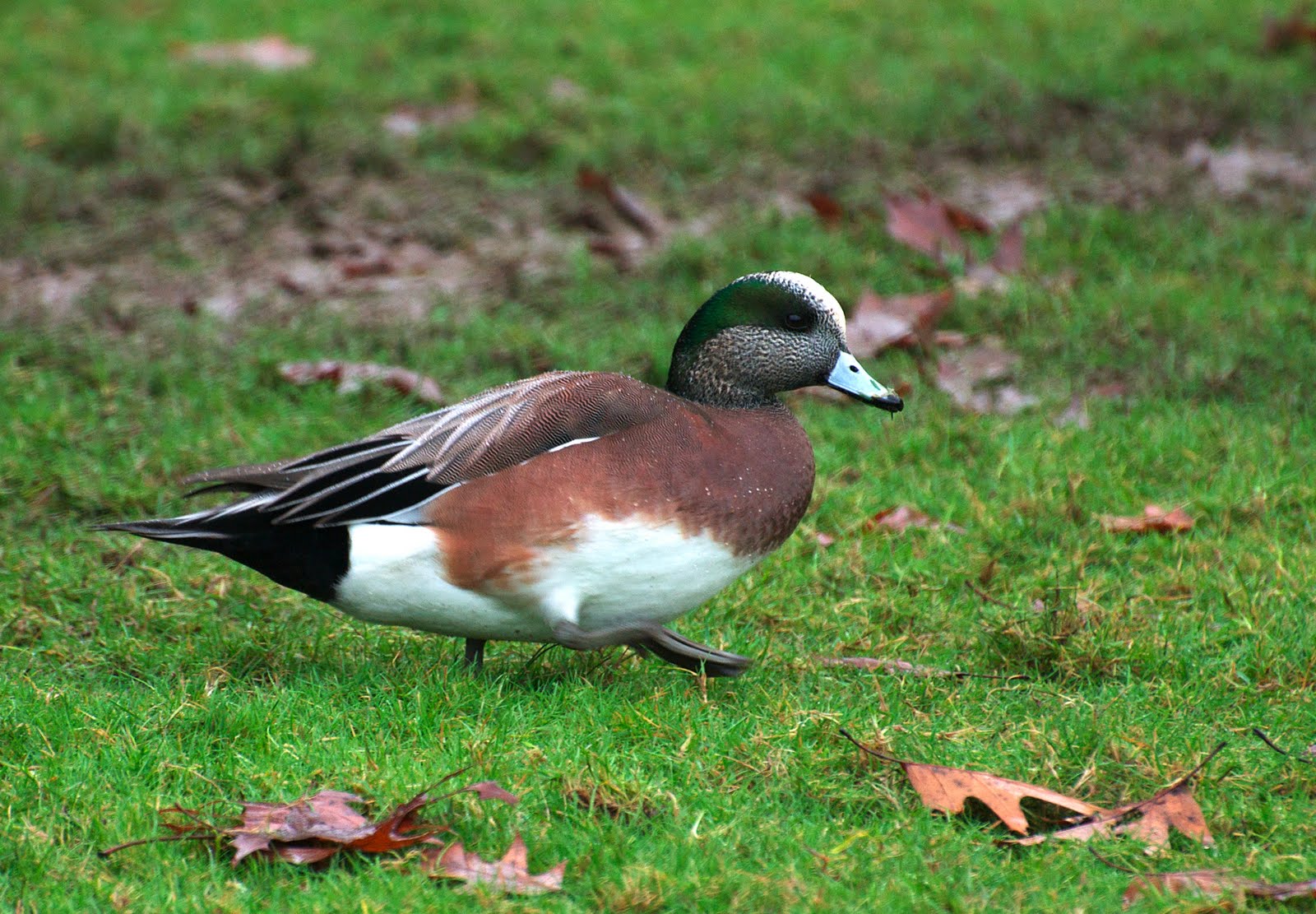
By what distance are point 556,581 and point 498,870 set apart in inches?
29.4

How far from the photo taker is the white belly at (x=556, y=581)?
3.26 m

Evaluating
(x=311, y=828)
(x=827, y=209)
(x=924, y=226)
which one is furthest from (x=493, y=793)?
(x=827, y=209)

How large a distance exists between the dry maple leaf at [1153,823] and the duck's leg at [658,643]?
2.61 ft

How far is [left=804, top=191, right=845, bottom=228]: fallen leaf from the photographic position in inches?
250

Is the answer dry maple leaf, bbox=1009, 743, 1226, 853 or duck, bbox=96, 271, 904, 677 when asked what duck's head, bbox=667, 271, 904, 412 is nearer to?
duck, bbox=96, 271, 904, 677

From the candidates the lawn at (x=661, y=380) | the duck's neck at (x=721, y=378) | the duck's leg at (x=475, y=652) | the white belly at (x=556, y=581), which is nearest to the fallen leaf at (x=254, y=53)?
the lawn at (x=661, y=380)

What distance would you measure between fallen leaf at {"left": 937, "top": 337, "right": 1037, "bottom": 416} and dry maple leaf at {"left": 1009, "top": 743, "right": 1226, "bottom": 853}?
7.65 ft

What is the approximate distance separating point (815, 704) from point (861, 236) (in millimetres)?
3197

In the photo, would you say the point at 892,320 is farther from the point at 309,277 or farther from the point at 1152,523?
the point at 309,277

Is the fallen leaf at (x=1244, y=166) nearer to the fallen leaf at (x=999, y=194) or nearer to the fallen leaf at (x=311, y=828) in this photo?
the fallen leaf at (x=999, y=194)

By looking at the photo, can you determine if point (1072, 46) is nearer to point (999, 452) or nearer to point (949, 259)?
point (949, 259)

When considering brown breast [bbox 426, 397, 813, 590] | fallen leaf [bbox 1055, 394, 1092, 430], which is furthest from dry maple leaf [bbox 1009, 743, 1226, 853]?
fallen leaf [bbox 1055, 394, 1092, 430]

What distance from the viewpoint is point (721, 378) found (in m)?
3.71

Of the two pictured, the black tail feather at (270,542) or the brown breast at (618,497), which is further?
the black tail feather at (270,542)
